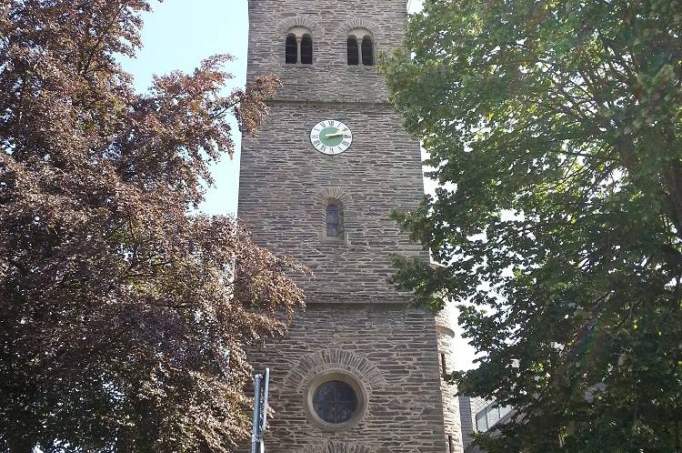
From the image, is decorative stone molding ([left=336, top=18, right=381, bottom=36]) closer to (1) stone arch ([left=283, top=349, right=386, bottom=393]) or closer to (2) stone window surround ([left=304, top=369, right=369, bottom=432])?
(1) stone arch ([left=283, top=349, right=386, bottom=393])

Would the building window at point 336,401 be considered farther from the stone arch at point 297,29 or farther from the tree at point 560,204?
the stone arch at point 297,29

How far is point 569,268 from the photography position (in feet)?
31.9

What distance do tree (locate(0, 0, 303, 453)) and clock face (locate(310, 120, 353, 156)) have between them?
4.85 metres

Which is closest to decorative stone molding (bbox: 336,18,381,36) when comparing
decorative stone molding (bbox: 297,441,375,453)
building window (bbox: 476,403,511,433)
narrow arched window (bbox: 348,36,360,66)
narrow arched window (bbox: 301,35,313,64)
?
narrow arched window (bbox: 348,36,360,66)

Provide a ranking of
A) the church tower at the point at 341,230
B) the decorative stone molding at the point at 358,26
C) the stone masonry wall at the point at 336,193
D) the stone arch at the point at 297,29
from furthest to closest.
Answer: the decorative stone molding at the point at 358,26
the stone arch at the point at 297,29
the stone masonry wall at the point at 336,193
the church tower at the point at 341,230

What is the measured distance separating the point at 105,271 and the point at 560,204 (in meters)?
6.52

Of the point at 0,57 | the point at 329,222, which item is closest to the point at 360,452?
the point at 329,222

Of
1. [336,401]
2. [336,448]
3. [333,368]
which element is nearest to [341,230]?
[333,368]

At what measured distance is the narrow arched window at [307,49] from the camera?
62.9ft

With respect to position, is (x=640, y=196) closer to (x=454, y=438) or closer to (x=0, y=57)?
(x=454, y=438)

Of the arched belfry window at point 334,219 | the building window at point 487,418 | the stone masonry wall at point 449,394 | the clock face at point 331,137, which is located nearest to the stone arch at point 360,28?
the clock face at point 331,137

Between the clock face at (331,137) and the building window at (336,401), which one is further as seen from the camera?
the clock face at (331,137)

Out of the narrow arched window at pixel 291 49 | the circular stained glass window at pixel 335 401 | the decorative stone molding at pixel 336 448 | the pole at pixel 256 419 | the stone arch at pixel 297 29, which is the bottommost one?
the pole at pixel 256 419

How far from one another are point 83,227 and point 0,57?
3.52 meters
